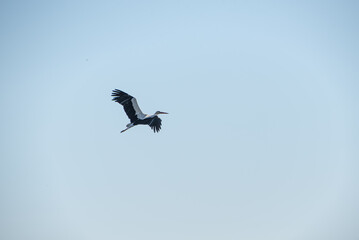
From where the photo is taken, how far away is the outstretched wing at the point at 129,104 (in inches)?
2431

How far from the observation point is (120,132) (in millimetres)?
63531

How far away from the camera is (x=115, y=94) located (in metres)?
61.7

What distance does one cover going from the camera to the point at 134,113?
2488 inches

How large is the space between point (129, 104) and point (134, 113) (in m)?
1.17

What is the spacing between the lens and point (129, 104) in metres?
62.5

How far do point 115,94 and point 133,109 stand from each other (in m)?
2.36

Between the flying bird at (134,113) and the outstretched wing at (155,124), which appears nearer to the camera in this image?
the flying bird at (134,113)

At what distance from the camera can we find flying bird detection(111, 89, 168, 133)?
61844mm

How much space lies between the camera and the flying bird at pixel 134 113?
6184cm

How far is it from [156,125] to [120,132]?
3.79m

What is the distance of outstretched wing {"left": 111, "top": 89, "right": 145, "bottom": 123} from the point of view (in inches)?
2431

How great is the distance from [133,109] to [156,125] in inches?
138

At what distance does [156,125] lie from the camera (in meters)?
65.2

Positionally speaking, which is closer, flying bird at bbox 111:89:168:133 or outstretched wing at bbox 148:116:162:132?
flying bird at bbox 111:89:168:133
